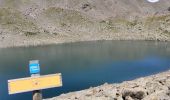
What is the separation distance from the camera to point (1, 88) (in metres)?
37.0

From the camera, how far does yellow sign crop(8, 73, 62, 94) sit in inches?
460

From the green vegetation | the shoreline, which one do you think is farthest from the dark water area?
the green vegetation

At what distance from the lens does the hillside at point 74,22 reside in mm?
94500

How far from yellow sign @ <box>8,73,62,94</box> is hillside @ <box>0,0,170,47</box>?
74.9 metres

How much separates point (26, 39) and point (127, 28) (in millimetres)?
29996

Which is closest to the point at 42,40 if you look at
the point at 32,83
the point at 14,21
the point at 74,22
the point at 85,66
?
the point at 14,21

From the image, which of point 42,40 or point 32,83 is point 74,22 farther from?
point 32,83

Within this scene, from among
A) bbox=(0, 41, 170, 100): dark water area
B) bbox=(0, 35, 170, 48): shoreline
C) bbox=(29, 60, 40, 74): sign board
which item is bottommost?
bbox=(0, 41, 170, 100): dark water area

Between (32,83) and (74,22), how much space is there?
310ft

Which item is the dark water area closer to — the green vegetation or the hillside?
the hillside

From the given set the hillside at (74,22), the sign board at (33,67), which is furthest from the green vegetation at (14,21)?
the sign board at (33,67)

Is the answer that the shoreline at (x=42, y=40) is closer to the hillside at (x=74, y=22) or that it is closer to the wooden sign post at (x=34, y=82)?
the hillside at (x=74, y=22)

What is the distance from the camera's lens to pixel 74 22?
10594 cm

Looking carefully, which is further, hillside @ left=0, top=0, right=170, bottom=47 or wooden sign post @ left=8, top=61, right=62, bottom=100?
hillside @ left=0, top=0, right=170, bottom=47
